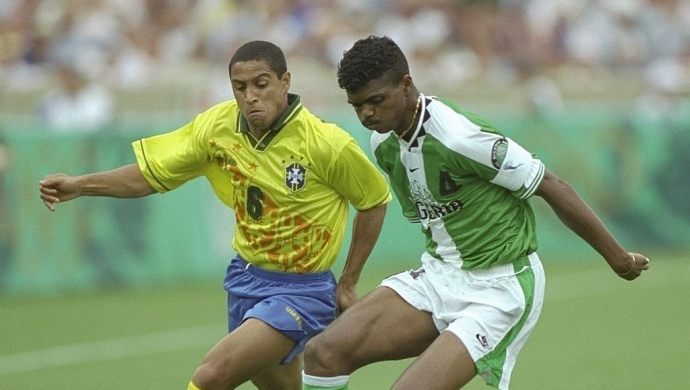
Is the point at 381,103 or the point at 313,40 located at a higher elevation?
the point at 313,40

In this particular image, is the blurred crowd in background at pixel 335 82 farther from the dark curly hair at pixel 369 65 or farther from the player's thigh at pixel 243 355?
the dark curly hair at pixel 369 65

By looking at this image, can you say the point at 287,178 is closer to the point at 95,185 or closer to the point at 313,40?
the point at 95,185

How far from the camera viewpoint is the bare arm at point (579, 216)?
6875mm

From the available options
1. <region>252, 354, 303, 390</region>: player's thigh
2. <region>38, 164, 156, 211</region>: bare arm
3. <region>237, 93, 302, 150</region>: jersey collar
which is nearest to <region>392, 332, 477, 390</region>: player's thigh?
<region>252, 354, 303, 390</region>: player's thigh

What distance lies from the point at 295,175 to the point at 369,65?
3.34ft

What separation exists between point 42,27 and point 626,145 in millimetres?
7540

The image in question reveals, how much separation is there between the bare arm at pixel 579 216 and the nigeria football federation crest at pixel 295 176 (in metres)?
1.34

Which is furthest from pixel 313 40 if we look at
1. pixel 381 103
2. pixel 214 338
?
pixel 381 103

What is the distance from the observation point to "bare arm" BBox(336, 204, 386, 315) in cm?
766

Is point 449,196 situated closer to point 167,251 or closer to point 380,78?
point 380,78

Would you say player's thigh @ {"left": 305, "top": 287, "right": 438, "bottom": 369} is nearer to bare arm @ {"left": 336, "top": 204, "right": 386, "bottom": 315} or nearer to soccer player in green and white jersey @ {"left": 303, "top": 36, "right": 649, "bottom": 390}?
soccer player in green and white jersey @ {"left": 303, "top": 36, "right": 649, "bottom": 390}

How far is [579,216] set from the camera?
6883 mm

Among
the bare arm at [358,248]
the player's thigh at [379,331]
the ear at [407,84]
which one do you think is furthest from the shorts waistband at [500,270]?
the ear at [407,84]

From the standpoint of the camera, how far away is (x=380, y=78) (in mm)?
6781
